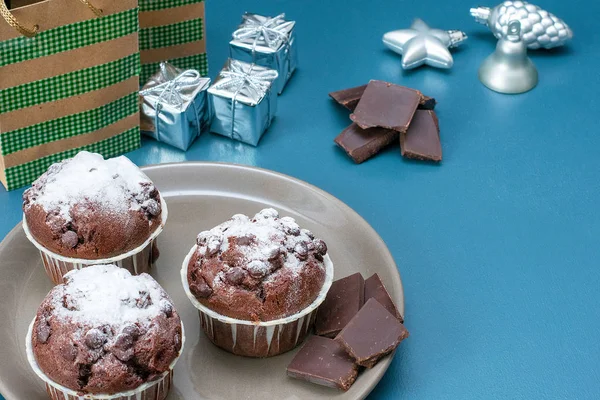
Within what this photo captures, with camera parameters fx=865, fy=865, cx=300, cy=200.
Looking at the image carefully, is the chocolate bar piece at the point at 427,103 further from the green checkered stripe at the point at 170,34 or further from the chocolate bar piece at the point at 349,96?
the green checkered stripe at the point at 170,34

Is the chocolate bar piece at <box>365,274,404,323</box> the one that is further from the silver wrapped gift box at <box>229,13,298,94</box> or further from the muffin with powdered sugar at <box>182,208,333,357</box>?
the silver wrapped gift box at <box>229,13,298,94</box>

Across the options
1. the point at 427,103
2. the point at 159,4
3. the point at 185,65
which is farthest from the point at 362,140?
the point at 159,4

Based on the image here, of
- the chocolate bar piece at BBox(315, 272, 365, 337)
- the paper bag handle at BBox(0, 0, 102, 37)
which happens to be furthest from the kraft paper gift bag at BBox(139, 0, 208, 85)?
the chocolate bar piece at BBox(315, 272, 365, 337)

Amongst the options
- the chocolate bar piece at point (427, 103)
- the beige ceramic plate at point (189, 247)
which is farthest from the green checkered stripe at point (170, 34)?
the chocolate bar piece at point (427, 103)

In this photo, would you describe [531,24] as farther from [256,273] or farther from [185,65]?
[256,273]

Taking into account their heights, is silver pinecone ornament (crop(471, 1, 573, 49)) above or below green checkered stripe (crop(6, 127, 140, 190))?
above
